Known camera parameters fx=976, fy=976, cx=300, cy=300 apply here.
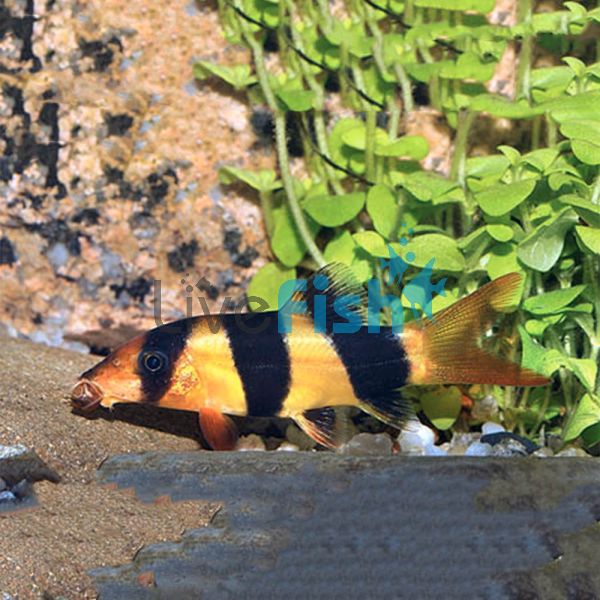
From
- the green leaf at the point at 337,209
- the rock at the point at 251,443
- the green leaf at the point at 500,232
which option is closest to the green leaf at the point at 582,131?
the green leaf at the point at 500,232

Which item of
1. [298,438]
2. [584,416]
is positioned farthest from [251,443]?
[584,416]

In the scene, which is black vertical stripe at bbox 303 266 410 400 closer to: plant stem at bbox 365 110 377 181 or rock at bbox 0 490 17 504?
plant stem at bbox 365 110 377 181

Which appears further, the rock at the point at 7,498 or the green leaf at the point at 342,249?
the green leaf at the point at 342,249

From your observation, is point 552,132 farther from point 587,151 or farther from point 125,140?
point 125,140

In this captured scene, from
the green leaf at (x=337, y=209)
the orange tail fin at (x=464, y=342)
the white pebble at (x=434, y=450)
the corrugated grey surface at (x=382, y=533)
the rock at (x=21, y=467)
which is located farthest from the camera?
the green leaf at (x=337, y=209)

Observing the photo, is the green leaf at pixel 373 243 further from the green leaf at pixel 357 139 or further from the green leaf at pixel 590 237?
the green leaf at pixel 590 237

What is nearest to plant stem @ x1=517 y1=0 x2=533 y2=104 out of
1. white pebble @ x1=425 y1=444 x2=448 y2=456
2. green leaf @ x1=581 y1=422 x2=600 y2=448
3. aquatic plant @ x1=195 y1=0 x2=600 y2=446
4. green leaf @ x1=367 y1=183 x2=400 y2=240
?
aquatic plant @ x1=195 y1=0 x2=600 y2=446

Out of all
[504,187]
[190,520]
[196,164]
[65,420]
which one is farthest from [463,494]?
[196,164]
